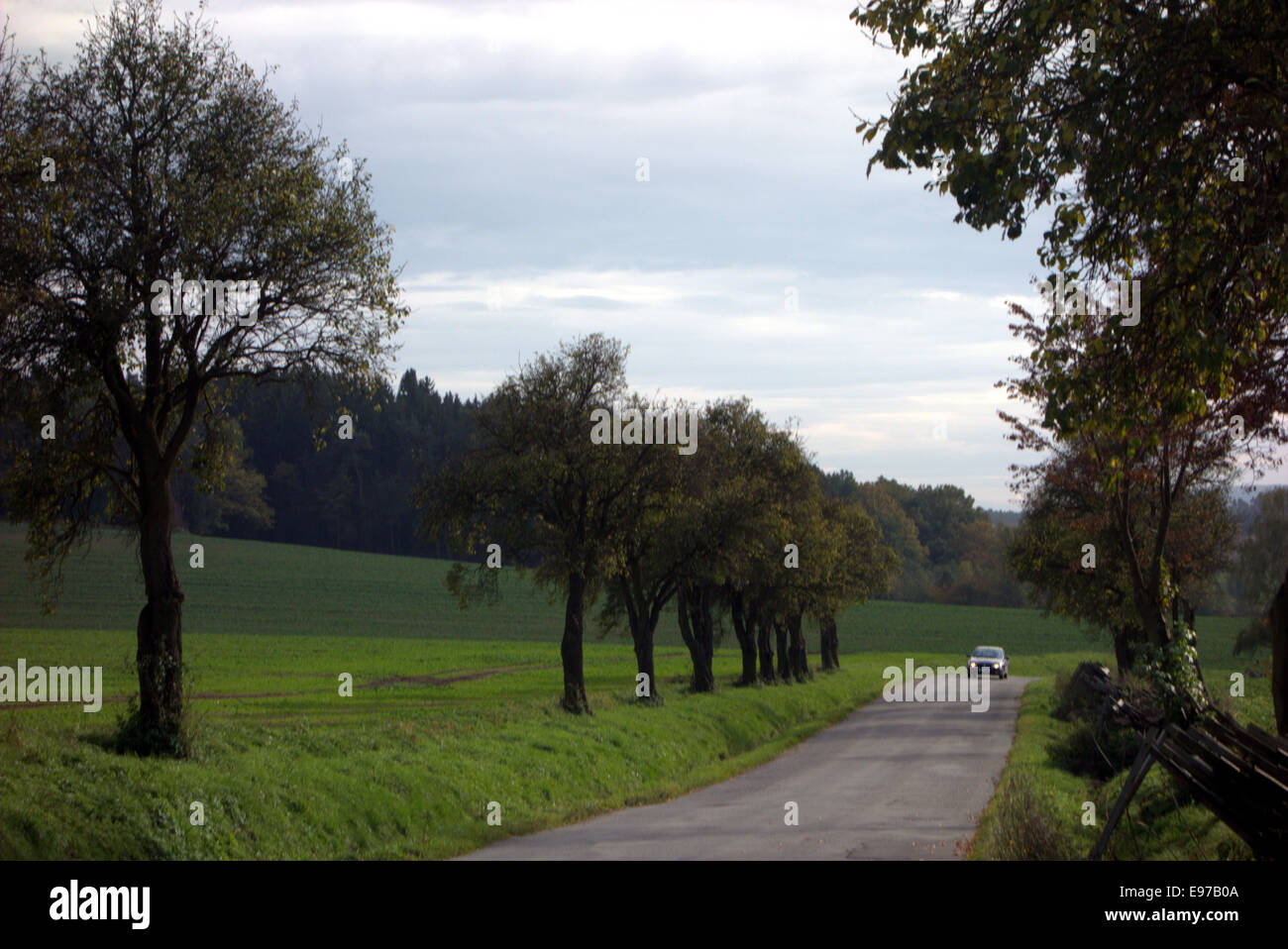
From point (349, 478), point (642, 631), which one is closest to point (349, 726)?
point (642, 631)

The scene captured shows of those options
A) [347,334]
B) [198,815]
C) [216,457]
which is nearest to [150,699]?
[198,815]

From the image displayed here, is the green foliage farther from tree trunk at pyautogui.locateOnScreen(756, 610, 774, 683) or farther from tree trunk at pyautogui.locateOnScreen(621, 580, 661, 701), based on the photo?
A: tree trunk at pyautogui.locateOnScreen(756, 610, 774, 683)

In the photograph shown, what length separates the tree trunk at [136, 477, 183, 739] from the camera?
57.0ft

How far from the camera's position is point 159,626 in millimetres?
18000

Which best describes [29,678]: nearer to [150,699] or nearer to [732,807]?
[150,699]

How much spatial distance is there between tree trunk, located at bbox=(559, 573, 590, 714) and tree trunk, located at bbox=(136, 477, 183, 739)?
1467cm

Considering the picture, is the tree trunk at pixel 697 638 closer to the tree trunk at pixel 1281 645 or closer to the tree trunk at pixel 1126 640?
the tree trunk at pixel 1126 640

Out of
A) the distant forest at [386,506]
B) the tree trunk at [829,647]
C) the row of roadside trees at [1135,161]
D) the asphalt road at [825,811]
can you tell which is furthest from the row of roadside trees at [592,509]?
the distant forest at [386,506]

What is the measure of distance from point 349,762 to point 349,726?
6512 millimetres

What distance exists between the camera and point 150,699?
56.9 ft

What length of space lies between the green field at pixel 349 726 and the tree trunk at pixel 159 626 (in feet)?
2.16

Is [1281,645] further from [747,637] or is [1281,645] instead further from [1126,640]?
[747,637]

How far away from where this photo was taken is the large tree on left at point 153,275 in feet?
54.9

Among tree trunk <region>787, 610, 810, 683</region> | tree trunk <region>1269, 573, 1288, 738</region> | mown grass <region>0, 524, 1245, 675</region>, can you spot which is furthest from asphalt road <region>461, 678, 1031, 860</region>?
mown grass <region>0, 524, 1245, 675</region>
